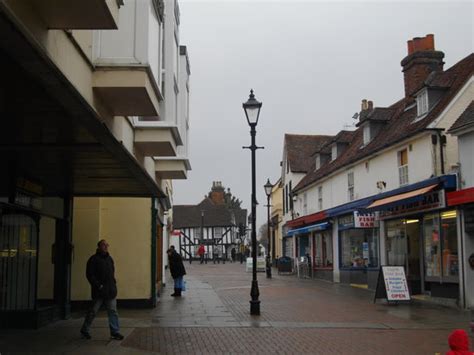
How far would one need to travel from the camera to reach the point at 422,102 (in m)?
20.6

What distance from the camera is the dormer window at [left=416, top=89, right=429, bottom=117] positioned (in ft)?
66.4

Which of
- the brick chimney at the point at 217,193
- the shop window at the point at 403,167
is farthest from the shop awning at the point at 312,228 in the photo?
the brick chimney at the point at 217,193

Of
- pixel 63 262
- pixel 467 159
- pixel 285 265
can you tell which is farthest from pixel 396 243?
pixel 285 265

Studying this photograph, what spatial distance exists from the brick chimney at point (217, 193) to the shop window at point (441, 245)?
250 feet

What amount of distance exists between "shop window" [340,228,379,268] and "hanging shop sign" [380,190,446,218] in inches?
119

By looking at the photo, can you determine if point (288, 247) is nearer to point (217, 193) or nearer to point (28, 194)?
point (28, 194)

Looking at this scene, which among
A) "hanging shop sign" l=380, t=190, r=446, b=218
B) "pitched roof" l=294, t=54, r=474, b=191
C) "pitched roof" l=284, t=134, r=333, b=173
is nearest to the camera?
"hanging shop sign" l=380, t=190, r=446, b=218

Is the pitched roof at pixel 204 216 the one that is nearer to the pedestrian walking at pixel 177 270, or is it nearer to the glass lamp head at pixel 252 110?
the pedestrian walking at pixel 177 270

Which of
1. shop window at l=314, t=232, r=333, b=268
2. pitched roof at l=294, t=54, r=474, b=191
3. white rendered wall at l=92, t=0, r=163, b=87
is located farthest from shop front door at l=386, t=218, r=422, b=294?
white rendered wall at l=92, t=0, r=163, b=87

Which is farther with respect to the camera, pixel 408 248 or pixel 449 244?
pixel 408 248

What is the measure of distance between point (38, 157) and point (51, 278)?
4.41m

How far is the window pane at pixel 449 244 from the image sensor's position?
16.9m

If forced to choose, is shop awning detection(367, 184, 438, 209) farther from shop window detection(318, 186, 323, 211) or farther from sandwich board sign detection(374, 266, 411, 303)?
shop window detection(318, 186, 323, 211)

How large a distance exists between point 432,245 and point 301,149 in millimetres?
23232
